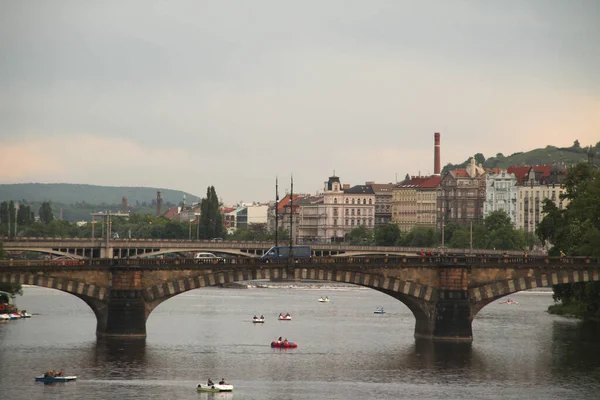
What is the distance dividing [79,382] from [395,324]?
57.7m

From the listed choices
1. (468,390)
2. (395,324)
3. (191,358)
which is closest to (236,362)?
(191,358)

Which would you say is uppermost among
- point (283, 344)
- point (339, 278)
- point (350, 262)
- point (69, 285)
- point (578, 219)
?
point (578, 219)

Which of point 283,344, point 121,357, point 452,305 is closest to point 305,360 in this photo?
point 283,344

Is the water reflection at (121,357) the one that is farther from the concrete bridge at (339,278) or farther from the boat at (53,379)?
the boat at (53,379)

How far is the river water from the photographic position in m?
95.3

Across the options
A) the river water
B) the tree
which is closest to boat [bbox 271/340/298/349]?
the river water

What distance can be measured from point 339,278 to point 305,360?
9.90 metres

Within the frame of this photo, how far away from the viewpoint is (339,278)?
119625 millimetres

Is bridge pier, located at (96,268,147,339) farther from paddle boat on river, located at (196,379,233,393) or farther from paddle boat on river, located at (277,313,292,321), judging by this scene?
paddle boat on river, located at (277,313,292,321)

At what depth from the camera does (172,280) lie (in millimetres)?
117812

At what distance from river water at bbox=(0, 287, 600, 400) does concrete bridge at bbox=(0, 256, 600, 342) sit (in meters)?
2.66

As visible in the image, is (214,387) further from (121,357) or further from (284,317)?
(284,317)

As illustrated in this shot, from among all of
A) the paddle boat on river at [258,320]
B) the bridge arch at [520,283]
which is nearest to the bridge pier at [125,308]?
the bridge arch at [520,283]

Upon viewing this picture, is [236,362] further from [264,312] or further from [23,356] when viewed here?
[264,312]
